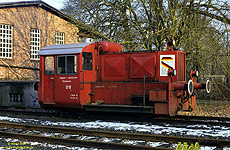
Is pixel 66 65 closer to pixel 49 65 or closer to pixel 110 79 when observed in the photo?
pixel 49 65

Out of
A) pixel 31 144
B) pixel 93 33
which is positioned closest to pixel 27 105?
pixel 93 33

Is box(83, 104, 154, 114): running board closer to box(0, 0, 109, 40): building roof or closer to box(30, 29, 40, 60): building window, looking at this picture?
box(0, 0, 109, 40): building roof

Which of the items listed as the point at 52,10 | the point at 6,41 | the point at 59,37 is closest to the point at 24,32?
the point at 6,41

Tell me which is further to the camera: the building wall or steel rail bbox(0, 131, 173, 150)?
the building wall

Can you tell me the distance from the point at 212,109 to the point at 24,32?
1522 cm

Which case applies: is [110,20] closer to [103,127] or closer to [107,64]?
[107,64]

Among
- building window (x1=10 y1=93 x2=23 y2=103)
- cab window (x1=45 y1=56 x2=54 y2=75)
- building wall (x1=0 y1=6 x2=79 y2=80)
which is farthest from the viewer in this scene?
building wall (x1=0 y1=6 x2=79 y2=80)

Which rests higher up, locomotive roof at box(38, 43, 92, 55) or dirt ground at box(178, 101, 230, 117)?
locomotive roof at box(38, 43, 92, 55)

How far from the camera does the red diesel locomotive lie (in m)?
9.56

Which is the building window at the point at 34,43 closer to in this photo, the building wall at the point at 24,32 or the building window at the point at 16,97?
the building wall at the point at 24,32

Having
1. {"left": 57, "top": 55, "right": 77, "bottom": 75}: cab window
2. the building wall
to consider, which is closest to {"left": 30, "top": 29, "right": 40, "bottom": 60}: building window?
the building wall

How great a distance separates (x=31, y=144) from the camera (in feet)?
22.4

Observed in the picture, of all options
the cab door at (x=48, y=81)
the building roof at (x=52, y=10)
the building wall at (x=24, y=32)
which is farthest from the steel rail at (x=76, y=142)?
the building wall at (x=24, y=32)

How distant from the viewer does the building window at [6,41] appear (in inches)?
787
